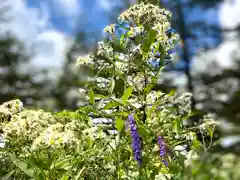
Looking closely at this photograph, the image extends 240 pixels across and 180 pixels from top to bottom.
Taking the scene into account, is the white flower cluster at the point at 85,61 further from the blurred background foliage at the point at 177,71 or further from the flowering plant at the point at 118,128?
the blurred background foliage at the point at 177,71

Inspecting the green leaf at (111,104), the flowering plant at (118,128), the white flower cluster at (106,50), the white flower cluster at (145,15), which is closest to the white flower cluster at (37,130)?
the flowering plant at (118,128)

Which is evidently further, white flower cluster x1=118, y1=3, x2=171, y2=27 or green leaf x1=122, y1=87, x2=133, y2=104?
white flower cluster x1=118, y1=3, x2=171, y2=27

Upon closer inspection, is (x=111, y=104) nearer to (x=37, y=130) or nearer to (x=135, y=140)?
(x=135, y=140)

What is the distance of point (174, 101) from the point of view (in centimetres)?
306

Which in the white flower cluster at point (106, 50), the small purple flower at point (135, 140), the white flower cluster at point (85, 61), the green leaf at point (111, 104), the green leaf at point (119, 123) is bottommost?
the small purple flower at point (135, 140)

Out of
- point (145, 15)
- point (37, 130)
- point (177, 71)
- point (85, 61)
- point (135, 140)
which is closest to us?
point (135, 140)

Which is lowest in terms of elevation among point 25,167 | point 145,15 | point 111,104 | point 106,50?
point 25,167

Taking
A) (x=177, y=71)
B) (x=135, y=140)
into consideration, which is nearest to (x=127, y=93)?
(x=135, y=140)

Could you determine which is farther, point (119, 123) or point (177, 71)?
point (177, 71)

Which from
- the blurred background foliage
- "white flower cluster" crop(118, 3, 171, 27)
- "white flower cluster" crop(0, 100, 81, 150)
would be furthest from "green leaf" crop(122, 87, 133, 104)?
the blurred background foliage

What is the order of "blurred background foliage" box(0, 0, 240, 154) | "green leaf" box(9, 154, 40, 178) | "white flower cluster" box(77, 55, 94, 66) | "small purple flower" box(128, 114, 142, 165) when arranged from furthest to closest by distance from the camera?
"blurred background foliage" box(0, 0, 240, 154), "white flower cluster" box(77, 55, 94, 66), "small purple flower" box(128, 114, 142, 165), "green leaf" box(9, 154, 40, 178)

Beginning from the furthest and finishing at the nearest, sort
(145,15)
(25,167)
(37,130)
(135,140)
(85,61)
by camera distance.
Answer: (85,61) < (145,15) < (37,130) < (135,140) < (25,167)

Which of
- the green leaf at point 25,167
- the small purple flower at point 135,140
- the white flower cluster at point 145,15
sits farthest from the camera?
the white flower cluster at point 145,15

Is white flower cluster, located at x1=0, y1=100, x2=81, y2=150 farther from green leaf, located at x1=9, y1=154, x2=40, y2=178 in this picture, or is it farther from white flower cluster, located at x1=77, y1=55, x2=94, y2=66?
white flower cluster, located at x1=77, y1=55, x2=94, y2=66
